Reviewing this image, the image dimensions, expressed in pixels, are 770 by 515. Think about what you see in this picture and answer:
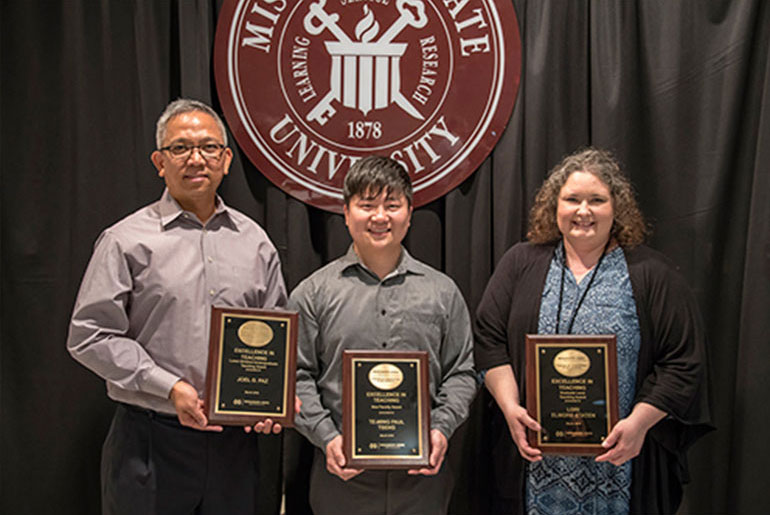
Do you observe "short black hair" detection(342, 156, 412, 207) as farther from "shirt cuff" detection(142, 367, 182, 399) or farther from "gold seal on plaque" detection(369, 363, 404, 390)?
"shirt cuff" detection(142, 367, 182, 399)

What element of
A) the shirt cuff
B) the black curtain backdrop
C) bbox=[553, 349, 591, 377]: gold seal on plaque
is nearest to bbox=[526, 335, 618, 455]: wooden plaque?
bbox=[553, 349, 591, 377]: gold seal on plaque

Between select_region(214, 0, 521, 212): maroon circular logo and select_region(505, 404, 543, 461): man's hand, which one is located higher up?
select_region(214, 0, 521, 212): maroon circular logo

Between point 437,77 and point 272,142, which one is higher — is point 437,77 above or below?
above

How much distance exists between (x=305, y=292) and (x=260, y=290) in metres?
0.14

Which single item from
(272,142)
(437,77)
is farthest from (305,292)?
(437,77)

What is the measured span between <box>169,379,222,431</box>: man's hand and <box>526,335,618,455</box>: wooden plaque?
93 cm

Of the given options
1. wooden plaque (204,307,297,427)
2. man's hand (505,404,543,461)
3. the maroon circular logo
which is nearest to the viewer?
wooden plaque (204,307,297,427)

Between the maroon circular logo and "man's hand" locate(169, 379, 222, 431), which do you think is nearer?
"man's hand" locate(169, 379, 222, 431)

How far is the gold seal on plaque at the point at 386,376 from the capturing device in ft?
6.39

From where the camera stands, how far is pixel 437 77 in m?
2.62

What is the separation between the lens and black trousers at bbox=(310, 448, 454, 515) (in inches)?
81.2

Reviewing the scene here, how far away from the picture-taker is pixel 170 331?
2043 millimetres

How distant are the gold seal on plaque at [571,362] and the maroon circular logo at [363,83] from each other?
89cm

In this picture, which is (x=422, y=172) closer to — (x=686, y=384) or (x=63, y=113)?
(x=686, y=384)
